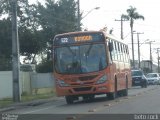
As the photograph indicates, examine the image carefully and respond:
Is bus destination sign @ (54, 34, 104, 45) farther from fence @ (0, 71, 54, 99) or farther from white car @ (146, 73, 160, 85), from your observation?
white car @ (146, 73, 160, 85)

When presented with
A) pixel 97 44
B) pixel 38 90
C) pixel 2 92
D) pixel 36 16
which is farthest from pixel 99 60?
pixel 36 16

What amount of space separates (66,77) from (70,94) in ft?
3.07

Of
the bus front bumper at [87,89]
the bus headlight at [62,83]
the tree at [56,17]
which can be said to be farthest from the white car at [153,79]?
the bus headlight at [62,83]

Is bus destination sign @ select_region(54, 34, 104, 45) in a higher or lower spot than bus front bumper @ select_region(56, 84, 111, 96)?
higher

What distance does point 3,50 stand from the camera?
209 feet

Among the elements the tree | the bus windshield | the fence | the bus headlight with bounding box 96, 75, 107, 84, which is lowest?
the fence

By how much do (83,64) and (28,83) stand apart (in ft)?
63.2

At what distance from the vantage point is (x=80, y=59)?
30.1 m

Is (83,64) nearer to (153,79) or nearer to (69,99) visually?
(69,99)

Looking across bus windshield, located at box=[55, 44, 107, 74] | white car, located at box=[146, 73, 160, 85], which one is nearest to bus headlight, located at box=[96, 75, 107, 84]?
bus windshield, located at box=[55, 44, 107, 74]

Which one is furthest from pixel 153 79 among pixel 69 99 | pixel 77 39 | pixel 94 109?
pixel 94 109

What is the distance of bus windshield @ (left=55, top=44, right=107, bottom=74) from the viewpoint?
2992cm

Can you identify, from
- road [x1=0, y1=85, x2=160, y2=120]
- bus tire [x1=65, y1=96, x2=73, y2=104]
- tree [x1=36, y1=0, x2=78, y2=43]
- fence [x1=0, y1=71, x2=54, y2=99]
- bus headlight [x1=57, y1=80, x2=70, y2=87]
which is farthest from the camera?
tree [x1=36, y1=0, x2=78, y2=43]

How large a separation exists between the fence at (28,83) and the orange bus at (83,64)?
1113 cm
